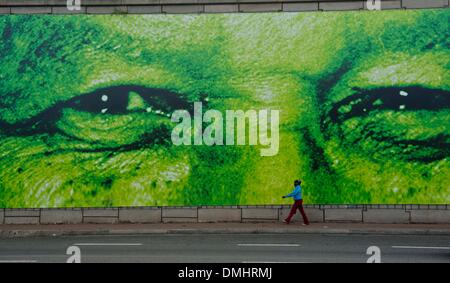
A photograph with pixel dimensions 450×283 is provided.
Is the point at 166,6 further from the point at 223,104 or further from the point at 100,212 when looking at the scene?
the point at 100,212

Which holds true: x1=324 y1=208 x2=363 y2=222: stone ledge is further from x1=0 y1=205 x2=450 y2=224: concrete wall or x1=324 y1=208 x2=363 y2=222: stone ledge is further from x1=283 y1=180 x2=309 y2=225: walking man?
x1=283 y1=180 x2=309 y2=225: walking man

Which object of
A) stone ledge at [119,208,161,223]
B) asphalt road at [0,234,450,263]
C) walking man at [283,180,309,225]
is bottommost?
asphalt road at [0,234,450,263]

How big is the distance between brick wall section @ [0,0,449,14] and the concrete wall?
654 centimetres

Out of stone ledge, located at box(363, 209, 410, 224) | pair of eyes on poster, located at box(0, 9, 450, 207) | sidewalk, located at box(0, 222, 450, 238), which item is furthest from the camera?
pair of eyes on poster, located at box(0, 9, 450, 207)

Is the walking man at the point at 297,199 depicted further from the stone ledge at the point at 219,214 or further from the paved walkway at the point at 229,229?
the stone ledge at the point at 219,214

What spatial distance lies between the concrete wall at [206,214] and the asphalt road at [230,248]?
6.65ft

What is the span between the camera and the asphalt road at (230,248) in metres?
11.1

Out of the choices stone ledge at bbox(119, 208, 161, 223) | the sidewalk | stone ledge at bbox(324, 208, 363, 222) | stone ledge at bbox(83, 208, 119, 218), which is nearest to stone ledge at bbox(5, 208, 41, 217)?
the sidewalk

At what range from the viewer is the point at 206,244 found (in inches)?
517

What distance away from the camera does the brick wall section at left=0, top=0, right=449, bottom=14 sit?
679 inches

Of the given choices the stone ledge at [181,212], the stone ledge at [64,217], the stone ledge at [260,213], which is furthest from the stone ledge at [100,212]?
the stone ledge at [260,213]

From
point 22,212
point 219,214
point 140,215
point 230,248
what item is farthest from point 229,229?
point 22,212

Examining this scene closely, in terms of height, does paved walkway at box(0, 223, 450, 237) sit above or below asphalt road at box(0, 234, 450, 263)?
above
